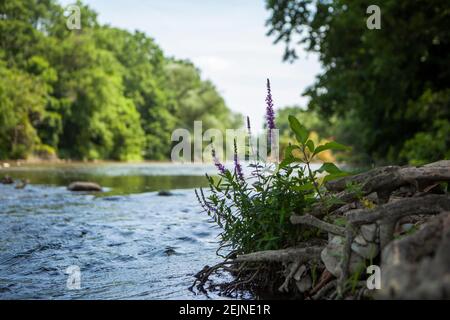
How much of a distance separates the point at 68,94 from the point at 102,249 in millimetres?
62878

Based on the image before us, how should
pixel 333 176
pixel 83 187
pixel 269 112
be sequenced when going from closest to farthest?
pixel 333 176 → pixel 269 112 → pixel 83 187

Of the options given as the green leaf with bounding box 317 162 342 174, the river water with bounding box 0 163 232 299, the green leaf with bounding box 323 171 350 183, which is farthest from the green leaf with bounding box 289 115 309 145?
the river water with bounding box 0 163 232 299

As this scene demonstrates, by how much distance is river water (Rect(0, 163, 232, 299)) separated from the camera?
217 inches

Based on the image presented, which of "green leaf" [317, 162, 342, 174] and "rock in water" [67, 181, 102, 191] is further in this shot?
"rock in water" [67, 181, 102, 191]

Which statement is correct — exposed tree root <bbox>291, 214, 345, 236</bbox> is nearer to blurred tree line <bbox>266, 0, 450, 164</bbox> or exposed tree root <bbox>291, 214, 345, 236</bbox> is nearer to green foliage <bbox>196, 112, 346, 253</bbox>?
green foliage <bbox>196, 112, 346, 253</bbox>

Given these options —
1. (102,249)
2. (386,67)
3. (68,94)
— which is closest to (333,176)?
(102,249)

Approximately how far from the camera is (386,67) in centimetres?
1841

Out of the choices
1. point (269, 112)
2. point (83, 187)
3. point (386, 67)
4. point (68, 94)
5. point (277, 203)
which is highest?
point (68, 94)

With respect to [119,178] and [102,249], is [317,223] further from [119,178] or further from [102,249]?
[119,178]

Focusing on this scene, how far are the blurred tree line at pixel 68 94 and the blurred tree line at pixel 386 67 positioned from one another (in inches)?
1352

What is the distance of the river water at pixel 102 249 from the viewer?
5.50 m

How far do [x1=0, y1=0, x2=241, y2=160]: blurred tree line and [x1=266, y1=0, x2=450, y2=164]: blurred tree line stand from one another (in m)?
34.3

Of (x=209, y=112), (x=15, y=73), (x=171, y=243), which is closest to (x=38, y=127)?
(x=15, y=73)
